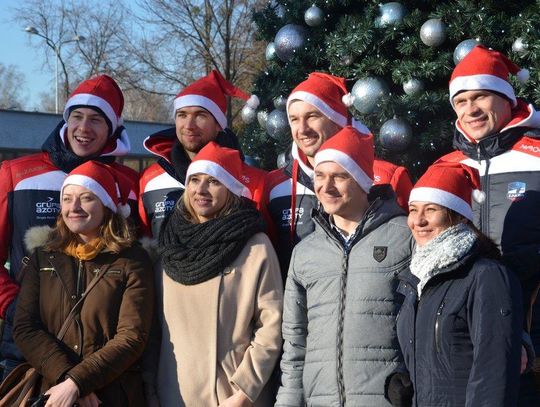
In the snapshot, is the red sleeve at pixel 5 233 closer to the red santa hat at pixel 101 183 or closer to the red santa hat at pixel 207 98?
the red santa hat at pixel 101 183

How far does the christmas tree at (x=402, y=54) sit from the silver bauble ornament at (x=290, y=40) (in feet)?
0.03

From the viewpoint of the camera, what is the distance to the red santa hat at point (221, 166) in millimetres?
Answer: 4059

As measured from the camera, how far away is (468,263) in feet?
10.2

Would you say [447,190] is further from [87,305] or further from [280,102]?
[280,102]

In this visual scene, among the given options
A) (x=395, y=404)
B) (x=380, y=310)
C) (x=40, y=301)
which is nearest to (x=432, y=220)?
(x=380, y=310)

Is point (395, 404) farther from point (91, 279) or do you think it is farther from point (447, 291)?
point (91, 279)

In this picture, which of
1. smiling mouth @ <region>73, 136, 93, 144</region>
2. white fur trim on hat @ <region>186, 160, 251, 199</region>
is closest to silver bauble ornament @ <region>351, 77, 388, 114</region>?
smiling mouth @ <region>73, 136, 93, 144</region>

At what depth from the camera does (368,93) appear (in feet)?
23.5

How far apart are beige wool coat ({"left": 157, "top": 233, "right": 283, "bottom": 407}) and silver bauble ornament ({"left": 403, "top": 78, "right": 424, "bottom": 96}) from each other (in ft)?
11.8

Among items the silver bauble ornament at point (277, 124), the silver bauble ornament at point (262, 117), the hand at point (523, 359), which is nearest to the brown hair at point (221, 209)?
the hand at point (523, 359)

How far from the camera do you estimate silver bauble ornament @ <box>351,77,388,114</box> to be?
23.4 ft

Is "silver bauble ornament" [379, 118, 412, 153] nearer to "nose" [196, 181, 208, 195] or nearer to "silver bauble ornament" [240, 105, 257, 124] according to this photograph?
"silver bauble ornament" [240, 105, 257, 124]

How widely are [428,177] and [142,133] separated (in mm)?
22435

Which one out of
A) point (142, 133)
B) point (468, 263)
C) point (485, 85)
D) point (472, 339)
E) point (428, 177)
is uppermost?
point (142, 133)
